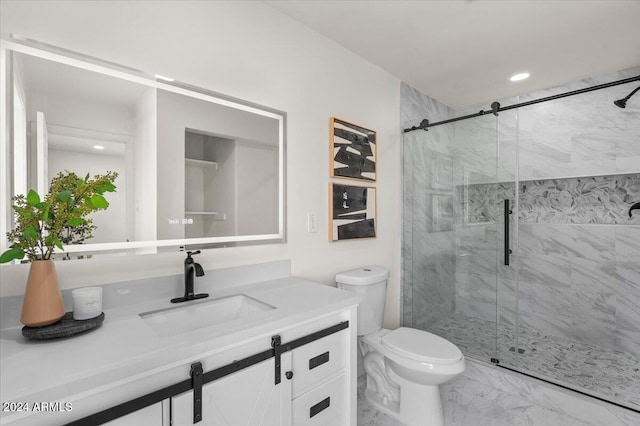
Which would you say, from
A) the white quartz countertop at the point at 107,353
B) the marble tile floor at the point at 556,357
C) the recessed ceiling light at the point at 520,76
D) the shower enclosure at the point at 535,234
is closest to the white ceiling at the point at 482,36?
the recessed ceiling light at the point at 520,76

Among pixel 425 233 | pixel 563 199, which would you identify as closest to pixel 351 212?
pixel 425 233

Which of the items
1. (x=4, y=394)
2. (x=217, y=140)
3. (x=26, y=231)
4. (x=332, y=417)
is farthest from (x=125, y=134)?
(x=332, y=417)

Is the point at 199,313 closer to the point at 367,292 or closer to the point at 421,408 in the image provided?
the point at 367,292

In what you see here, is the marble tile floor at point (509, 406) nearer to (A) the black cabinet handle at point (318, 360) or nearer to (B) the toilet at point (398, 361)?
(B) the toilet at point (398, 361)

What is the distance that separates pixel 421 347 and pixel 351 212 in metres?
0.96

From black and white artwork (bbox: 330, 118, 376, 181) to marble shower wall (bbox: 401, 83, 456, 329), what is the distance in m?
0.48

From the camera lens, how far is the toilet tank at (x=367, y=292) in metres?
1.96

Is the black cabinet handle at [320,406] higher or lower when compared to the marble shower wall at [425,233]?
lower

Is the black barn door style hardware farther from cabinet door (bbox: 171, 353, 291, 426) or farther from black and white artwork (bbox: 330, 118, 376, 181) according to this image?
black and white artwork (bbox: 330, 118, 376, 181)

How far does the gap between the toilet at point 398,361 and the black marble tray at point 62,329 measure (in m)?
1.33

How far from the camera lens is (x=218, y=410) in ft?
3.16

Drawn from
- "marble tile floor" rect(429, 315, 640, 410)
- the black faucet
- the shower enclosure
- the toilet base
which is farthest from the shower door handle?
the black faucet

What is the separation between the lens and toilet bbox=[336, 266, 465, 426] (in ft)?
5.49

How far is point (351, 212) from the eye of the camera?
7.25 ft
